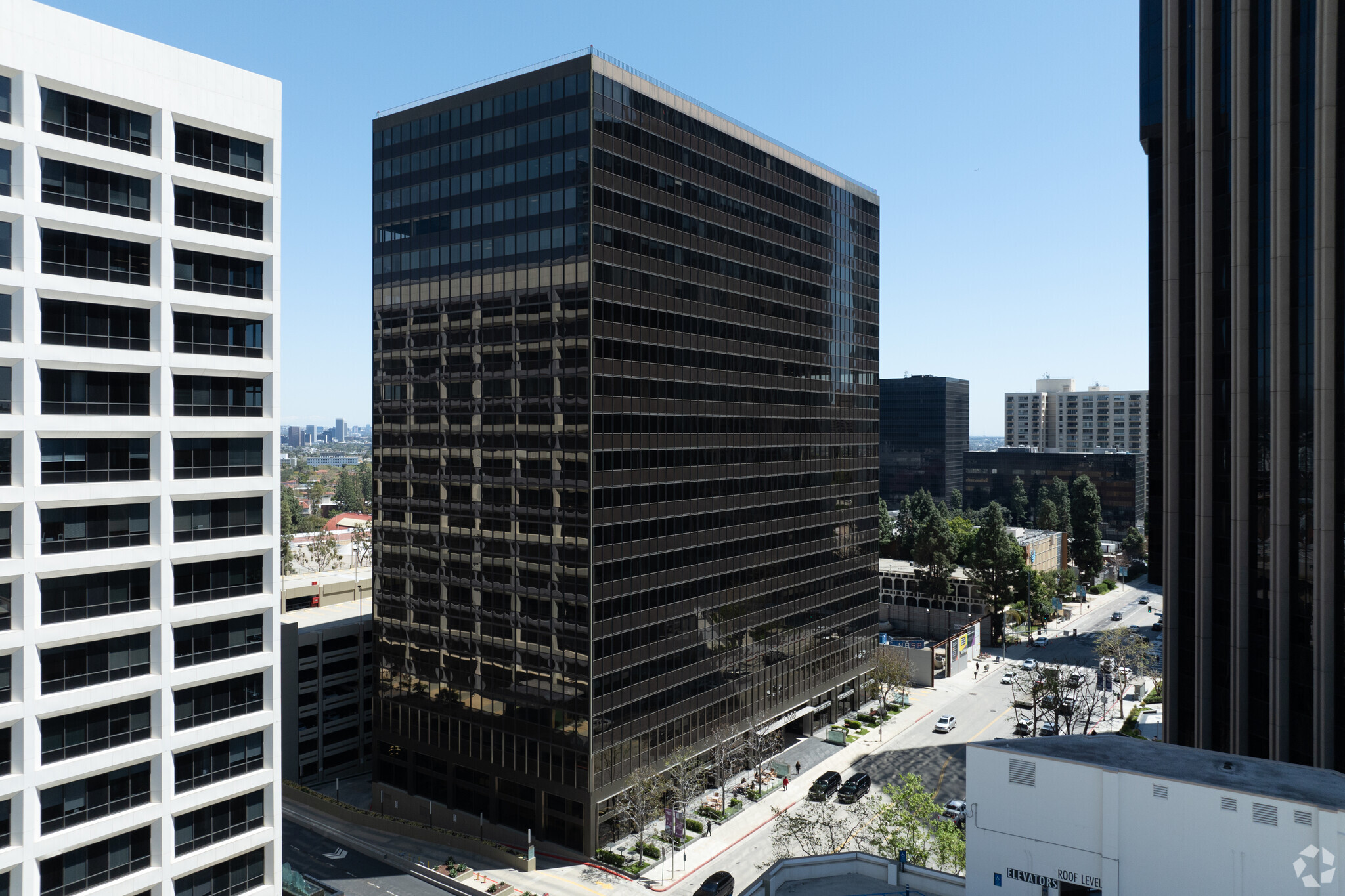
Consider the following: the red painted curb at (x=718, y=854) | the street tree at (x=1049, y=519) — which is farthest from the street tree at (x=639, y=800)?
the street tree at (x=1049, y=519)

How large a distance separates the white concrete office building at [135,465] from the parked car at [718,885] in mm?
27326

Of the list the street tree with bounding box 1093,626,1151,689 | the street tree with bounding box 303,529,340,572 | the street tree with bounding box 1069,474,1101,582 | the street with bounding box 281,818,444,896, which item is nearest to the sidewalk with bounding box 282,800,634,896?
the street with bounding box 281,818,444,896

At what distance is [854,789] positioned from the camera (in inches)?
2975

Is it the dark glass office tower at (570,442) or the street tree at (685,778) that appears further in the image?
the street tree at (685,778)

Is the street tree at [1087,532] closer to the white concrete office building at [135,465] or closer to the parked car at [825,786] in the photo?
the parked car at [825,786]

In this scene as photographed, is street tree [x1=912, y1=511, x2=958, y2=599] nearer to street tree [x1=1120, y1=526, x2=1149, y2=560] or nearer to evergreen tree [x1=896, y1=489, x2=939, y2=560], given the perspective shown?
evergreen tree [x1=896, y1=489, x2=939, y2=560]

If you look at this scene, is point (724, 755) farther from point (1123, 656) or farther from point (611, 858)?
point (1123, 656)

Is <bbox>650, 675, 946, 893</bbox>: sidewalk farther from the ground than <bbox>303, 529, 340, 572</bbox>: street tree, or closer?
closer

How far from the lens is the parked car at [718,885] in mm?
57062

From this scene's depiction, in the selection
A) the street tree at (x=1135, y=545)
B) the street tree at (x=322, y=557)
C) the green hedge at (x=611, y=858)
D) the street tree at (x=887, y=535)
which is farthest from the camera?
the street tree at (x=1135, y=545)

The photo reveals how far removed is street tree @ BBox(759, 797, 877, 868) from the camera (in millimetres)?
56656

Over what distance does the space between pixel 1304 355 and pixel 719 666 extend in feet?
161

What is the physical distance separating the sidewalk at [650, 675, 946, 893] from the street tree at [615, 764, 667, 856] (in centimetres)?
377
